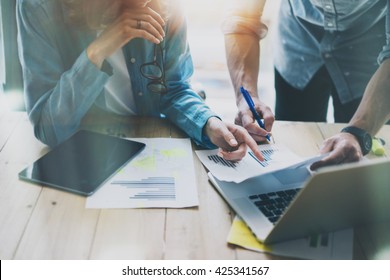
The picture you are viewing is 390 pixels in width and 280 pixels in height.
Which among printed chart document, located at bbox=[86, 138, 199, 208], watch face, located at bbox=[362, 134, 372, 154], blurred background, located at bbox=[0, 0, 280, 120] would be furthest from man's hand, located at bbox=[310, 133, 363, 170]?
blurred background, located at bbox=[0, 0, 280, 120]

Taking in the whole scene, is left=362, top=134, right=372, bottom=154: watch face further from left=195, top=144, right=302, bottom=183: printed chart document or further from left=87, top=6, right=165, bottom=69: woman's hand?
left=87, top=6, right=165, bottom=69: woman's hand

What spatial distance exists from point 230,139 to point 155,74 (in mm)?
358

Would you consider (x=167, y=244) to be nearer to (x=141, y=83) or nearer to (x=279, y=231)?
(x=279, y=231)

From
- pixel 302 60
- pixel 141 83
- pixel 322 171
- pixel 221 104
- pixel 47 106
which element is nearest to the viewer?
pixel 322 171

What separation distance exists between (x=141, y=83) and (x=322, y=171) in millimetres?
724

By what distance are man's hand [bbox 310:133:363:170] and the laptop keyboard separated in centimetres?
10

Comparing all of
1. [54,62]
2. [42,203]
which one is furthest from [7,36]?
[42,203]

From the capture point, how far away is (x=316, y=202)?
2.25ft

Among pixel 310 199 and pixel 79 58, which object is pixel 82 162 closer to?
pixel 79 58

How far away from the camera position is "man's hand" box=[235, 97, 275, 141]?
1.11 m

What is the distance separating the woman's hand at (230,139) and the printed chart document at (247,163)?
17 mm

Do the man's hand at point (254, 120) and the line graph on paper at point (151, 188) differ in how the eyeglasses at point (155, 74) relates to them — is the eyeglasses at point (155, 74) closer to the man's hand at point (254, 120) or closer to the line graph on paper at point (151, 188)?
the man's hand at point (254, 120)

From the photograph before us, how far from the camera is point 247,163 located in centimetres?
99
